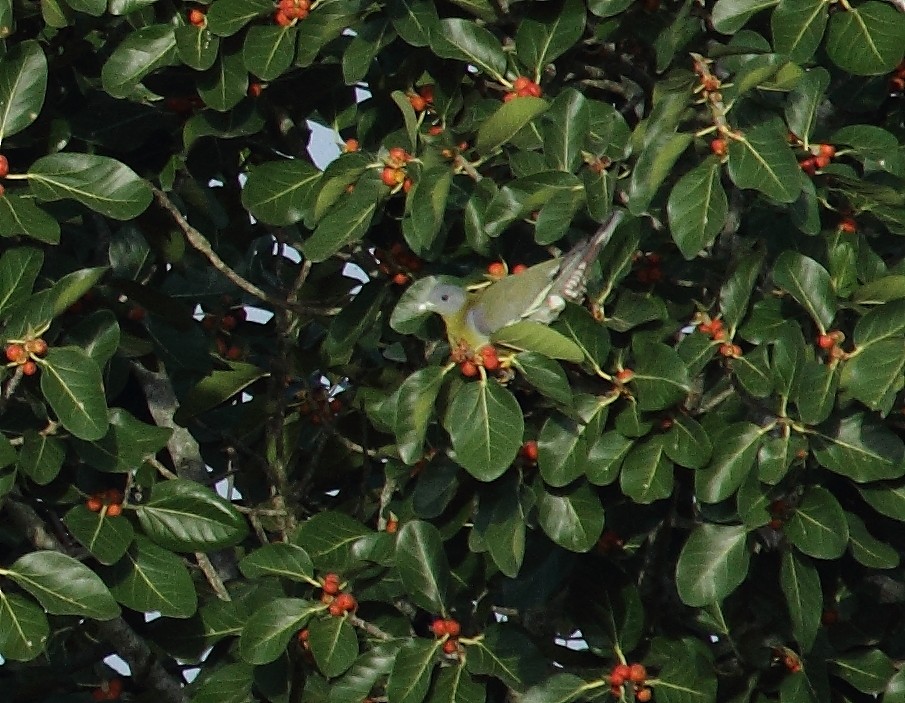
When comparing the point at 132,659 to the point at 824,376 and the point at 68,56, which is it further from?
the point at 824,376

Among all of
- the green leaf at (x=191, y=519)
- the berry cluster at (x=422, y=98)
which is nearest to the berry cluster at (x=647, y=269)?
the berry cluster at (x=422, y=98)

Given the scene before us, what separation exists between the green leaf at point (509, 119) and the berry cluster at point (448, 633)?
Result: 0.85 m

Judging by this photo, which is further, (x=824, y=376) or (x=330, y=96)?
(x=330, y=96)

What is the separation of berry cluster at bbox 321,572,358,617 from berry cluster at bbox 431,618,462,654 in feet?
0.58

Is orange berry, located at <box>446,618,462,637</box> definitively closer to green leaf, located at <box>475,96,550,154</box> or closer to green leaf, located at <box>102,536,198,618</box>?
green leaf, located at <box>102,536,198,618</box>

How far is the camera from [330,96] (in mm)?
3701

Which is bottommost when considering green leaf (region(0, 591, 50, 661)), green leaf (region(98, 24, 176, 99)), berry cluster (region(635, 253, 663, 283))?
green leaf (region(0, 591, 50, 661))

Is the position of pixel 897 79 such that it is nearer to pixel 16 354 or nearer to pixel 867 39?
pixel 867 39

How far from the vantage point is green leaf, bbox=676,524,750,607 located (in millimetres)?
3072

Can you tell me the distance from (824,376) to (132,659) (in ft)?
4.83

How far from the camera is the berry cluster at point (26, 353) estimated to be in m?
2.99

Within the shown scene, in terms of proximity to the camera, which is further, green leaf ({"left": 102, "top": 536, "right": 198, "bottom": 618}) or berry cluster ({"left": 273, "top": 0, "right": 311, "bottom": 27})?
berry cluster ({"left": 273, "top": 0, "right": 311, "bottom": 27})

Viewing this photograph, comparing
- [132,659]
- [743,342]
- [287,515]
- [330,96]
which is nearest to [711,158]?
[743,342]

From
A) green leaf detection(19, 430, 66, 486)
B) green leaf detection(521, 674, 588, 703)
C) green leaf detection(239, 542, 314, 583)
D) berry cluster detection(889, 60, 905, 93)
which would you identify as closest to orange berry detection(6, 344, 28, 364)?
green leaf detection(19, 430, 66, 486)
